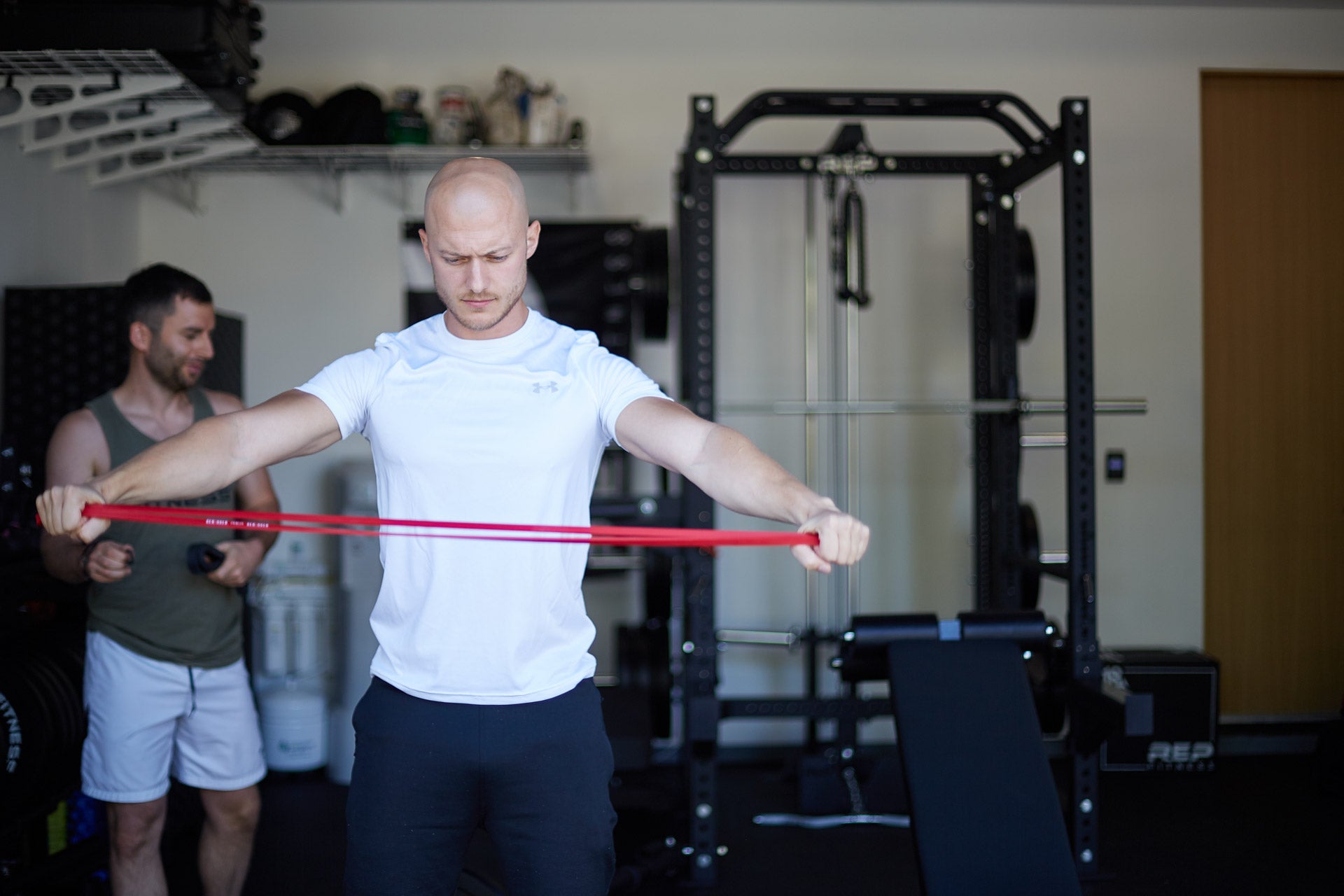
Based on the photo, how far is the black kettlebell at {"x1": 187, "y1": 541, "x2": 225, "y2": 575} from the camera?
2523mm

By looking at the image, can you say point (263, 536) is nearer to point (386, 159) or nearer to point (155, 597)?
point (155, 597)

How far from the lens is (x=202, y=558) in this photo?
99.3 inches

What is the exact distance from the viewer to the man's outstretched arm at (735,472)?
140cm

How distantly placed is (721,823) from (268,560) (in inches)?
85.1

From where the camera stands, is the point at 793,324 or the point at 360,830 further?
the point at 793,324

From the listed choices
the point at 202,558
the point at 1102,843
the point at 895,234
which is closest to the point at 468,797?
the point at 202,558

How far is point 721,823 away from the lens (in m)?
3.77

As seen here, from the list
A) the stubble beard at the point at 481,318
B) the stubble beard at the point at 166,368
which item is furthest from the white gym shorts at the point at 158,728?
the stubble beard at the point at 481,318

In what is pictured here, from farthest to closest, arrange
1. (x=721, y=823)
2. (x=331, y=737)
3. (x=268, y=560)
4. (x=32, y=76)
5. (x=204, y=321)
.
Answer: (x=268, y=560) → (x=331, y=737) → (x=721, y=823) → (x=32, y=76) → (x=204, y=321)

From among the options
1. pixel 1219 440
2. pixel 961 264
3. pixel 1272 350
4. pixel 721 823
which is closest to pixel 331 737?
pixel 721 823

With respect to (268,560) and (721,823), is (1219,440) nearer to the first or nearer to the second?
(721,823)

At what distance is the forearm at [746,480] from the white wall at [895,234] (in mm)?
2978

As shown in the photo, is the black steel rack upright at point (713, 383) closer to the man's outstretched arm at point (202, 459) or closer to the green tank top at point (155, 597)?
the green tank top at point (155, 597)

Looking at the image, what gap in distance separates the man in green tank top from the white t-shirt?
1.05 meters
